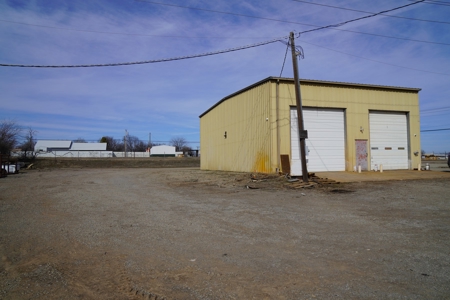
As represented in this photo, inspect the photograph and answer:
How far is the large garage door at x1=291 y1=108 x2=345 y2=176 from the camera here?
22453 mm

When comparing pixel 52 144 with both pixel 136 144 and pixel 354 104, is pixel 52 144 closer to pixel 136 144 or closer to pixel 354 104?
pixel 136 144

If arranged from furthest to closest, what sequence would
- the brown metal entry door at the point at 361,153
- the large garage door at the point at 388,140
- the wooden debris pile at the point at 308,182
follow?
the large garage door at the point at 388,140, the brown metal entry door at the point at 361,153, the wooden debris pile at the point at 308,182

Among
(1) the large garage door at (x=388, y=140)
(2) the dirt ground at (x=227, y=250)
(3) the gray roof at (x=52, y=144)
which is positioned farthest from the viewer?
(3) the gray roof at (x=52, y=144)

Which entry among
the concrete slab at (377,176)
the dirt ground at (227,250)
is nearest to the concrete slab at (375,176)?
the concrete slab at (377,176)

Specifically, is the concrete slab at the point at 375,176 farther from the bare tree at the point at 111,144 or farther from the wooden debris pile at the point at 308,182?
the bare tree at the point at 111,144

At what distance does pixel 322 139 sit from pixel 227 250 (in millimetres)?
18644

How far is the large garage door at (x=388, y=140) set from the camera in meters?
24.9

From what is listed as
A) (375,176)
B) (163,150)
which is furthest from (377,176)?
(163,150)

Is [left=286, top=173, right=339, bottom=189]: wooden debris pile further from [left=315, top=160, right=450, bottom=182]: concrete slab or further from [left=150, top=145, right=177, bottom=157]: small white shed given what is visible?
[left=150, top=145, right=177, bottom=157]: small white shed

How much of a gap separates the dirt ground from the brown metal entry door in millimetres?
12553

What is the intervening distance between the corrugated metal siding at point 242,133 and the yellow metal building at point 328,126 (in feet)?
0.23

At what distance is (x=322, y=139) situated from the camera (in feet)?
76.2

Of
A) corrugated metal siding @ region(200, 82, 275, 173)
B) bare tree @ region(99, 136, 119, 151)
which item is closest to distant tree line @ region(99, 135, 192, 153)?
bare tree @ region(99, 136, 119, 151)

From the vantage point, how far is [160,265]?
17.1 feet
